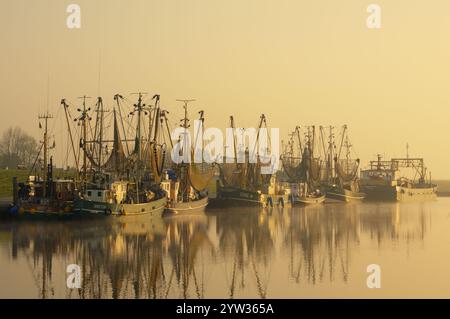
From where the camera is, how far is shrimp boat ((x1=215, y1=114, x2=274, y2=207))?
120688mm

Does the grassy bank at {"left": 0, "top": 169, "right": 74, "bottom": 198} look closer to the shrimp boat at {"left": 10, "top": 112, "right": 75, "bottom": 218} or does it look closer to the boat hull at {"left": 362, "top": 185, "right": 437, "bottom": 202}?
the shrimp boat at {"left": 10, "top": 112, "right": 75, "bottom": 218}

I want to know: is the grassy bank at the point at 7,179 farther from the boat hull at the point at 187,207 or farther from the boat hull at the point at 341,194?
the boat hull at the point at 341,194

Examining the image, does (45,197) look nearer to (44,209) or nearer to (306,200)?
(44,209)

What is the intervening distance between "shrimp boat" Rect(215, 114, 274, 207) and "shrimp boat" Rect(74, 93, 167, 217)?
22.2 metres

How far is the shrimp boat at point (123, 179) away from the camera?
258 ft

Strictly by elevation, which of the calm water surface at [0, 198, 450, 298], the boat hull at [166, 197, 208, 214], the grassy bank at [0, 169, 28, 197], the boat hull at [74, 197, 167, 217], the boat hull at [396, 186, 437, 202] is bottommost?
the boat hull at [396, 186, 437, 202]

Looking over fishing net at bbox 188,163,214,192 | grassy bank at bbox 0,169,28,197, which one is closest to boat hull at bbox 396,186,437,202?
fishing net at bbox 188,163,214,192

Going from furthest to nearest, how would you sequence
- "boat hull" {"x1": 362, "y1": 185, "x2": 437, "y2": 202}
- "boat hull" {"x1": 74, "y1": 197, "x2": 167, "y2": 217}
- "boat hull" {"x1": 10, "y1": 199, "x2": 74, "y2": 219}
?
"boat hull" {"x1": 362, "y1": 185, "x2": 437, "y2": 202}, "boat hull" {"x1": 10, "y1": 199, "x2": 74, "y2": 219}, "boat hull" {"x1": 74, "y1": 197, "x2": 167, "y2": 217}

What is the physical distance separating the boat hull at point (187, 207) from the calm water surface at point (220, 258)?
8598 millimetres

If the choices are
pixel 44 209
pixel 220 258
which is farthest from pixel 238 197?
pixel 220 258

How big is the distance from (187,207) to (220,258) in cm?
4464

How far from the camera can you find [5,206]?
96.1m

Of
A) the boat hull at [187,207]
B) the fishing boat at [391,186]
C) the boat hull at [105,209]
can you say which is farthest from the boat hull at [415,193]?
the boat hull at [105,209]

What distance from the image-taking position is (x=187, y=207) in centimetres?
9781
